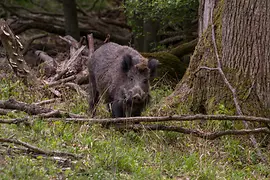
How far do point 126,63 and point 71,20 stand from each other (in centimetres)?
958

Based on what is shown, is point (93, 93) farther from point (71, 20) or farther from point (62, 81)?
point (71, 20)

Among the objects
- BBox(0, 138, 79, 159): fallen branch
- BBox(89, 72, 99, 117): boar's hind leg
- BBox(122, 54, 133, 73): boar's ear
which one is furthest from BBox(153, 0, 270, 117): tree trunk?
BBox(0, 138, 79, 159): fallen branch

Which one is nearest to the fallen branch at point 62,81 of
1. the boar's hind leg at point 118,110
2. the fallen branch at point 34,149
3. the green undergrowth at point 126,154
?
the boar's hind leg at point 118,110

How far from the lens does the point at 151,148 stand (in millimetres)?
7141

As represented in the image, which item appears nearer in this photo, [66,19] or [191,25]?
[191,25]

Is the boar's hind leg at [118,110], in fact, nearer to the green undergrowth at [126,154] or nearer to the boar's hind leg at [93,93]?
the green undergrowth at [126,154]

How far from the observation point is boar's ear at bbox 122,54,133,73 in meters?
8.38

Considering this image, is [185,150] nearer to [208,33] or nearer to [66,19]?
[208,33]

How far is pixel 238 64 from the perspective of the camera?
820 cm

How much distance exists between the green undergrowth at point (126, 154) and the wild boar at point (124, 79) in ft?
2.17

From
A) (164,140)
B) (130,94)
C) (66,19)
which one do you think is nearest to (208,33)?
(130,94)

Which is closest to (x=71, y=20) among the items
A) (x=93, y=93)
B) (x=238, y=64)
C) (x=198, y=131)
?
(x=93, y=93)

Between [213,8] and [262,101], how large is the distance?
2.29 m

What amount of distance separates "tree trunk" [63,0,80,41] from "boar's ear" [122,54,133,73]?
923 centimetres
